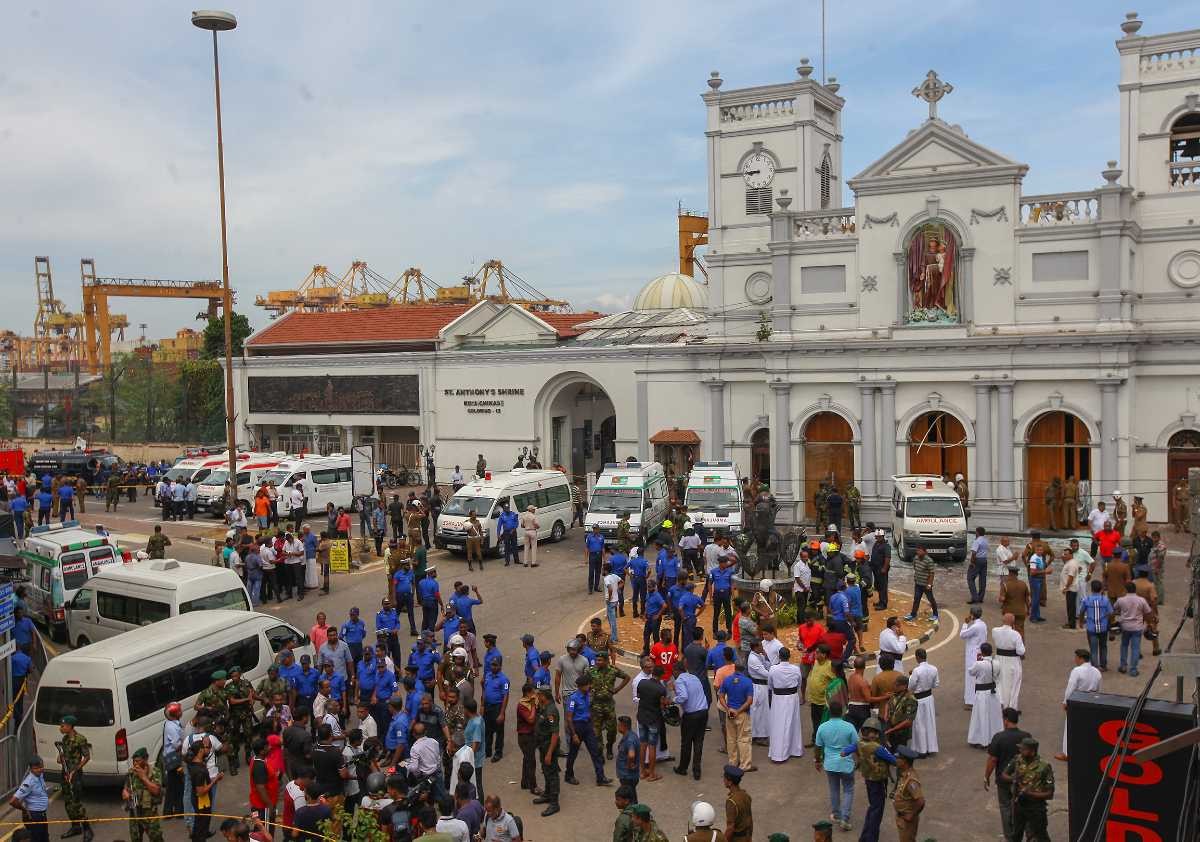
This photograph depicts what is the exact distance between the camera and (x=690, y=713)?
13.0 meters

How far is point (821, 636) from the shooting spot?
1461cm

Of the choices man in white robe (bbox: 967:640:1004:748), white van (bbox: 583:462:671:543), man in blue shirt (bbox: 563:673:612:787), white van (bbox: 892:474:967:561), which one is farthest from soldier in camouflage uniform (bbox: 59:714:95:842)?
white van (bbox: 892:474:967:561)

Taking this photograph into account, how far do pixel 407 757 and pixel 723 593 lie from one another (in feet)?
27.5

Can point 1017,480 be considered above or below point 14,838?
above

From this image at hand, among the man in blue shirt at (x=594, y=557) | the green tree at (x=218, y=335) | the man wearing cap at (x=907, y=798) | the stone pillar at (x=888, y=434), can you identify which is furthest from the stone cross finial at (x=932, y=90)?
the green tree at (x=218, y=335)

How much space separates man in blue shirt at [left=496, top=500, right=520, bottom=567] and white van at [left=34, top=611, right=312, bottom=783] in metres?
12.3

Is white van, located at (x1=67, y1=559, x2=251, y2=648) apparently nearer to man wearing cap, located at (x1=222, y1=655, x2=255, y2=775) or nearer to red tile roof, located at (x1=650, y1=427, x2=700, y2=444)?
man wearing cap, located at (x1=222, y1=655, x2=255, y2=775)

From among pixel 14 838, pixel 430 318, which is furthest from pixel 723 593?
pixel 430 318

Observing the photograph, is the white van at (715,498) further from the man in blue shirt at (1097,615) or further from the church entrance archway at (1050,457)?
the man in blue shirt at (1097,615)

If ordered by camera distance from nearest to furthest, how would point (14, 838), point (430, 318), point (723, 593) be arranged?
point (14, 838)
point (723, 593)
point (430, 318)

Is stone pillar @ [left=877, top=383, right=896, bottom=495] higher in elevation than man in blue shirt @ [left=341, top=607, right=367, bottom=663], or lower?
higher

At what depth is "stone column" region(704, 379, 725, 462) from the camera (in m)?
36.3

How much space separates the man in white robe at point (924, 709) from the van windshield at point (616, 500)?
14.7m

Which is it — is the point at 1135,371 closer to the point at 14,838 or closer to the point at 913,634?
the point at 913,634
